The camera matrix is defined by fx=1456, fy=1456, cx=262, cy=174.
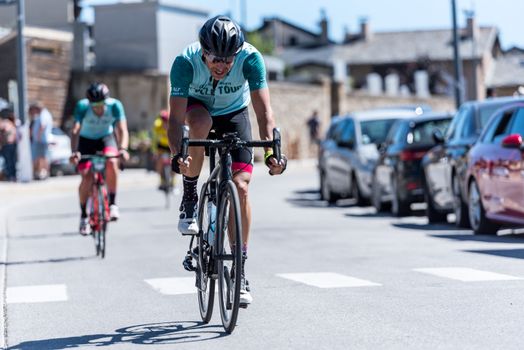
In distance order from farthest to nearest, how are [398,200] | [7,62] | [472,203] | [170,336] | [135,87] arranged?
[135,87]
[7,62]
[398,200]
[472,203]
[170,336]

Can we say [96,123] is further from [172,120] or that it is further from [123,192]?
[123,192]

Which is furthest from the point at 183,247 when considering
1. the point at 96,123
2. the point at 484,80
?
the point at 484,80

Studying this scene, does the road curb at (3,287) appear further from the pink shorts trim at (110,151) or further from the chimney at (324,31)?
the chimney at (324,31)

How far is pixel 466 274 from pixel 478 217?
538 centimetres

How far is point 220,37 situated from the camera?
8.16 m

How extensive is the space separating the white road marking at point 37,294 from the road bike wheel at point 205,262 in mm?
1923

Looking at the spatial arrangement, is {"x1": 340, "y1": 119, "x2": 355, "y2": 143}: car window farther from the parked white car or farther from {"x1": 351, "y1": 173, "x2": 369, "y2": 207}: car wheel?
the parked white car

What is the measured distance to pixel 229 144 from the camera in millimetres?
8117

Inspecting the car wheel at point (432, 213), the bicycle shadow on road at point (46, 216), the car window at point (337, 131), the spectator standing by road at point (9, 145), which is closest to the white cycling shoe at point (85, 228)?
the car wheel at point (432, 213)

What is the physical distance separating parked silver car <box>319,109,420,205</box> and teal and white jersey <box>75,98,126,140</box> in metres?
8.64

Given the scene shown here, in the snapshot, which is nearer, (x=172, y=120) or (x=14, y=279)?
(x=172, y=120)

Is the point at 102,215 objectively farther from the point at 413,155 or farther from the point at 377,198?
the point at 377,198

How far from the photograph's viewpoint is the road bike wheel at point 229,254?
773cm

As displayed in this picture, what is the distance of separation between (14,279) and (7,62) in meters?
32.7
